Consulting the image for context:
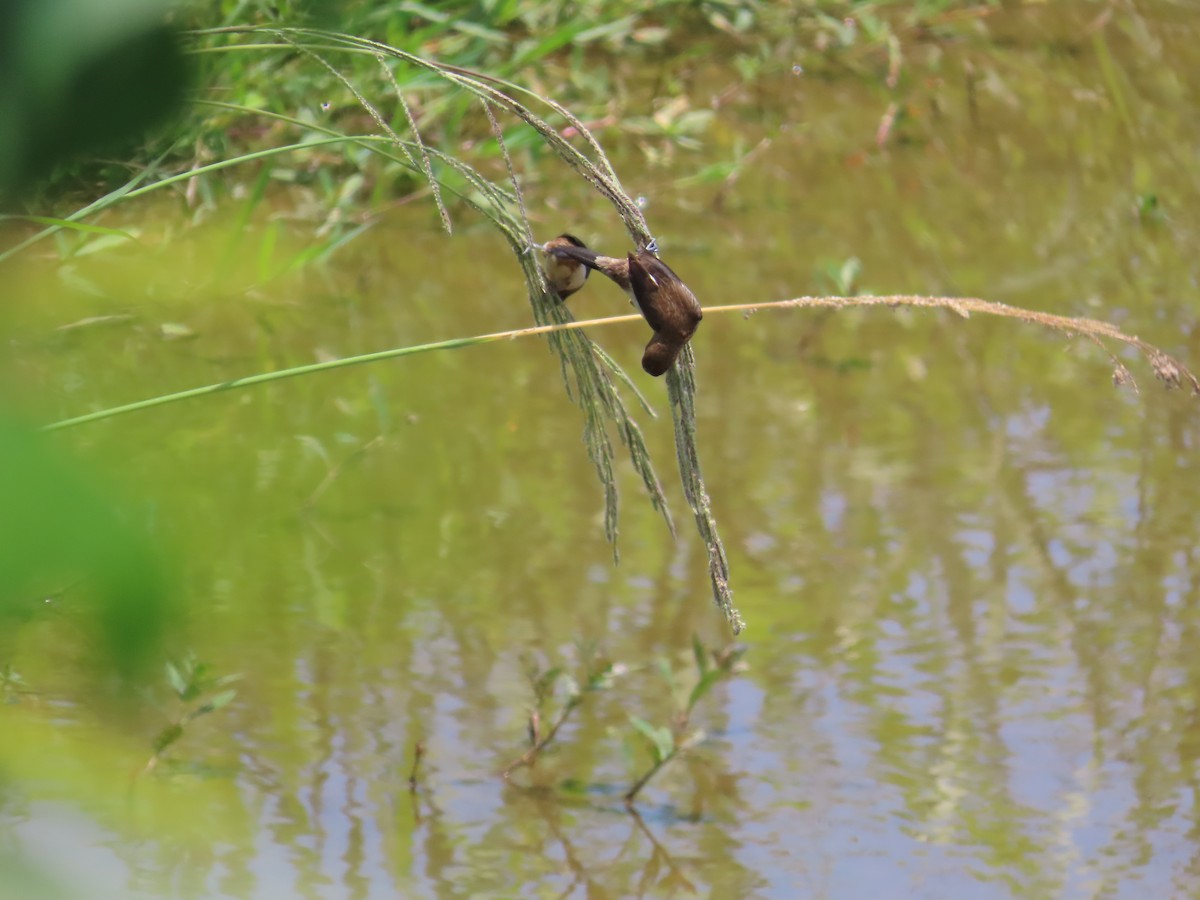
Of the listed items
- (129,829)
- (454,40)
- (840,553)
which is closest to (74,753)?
(129,829)

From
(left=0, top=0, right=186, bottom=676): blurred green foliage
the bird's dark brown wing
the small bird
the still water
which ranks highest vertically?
(left=0, top=0, right=186, bottom=676): blurred green foliage

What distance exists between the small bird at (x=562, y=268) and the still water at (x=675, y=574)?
231 millimetres

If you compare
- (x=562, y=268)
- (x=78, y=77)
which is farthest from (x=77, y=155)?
(x=562, y=268)

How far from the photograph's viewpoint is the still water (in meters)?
1.24

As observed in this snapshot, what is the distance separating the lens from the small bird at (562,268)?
0.93 m

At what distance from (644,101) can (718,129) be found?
0.51 feet

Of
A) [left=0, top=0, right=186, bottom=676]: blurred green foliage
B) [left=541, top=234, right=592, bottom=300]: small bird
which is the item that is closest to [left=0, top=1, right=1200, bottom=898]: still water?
[left=0, top=0, right=186, bottom=676]: blurred green foliage

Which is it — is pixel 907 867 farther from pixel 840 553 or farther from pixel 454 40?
pixel 454 40

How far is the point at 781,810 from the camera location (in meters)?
1.32

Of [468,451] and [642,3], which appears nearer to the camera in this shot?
[468,451]

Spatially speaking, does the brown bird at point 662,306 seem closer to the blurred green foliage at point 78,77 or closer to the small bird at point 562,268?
the small bird at point 562,268

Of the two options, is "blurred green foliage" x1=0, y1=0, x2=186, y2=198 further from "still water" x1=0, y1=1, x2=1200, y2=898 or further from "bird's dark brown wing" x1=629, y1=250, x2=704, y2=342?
"bird's dark brown wing" x1=629, y1=250, x2=704, y2=342

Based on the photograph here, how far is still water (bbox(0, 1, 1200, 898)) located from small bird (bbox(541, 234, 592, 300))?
0.23 m

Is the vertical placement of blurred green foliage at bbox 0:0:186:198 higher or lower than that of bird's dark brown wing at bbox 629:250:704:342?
higher
